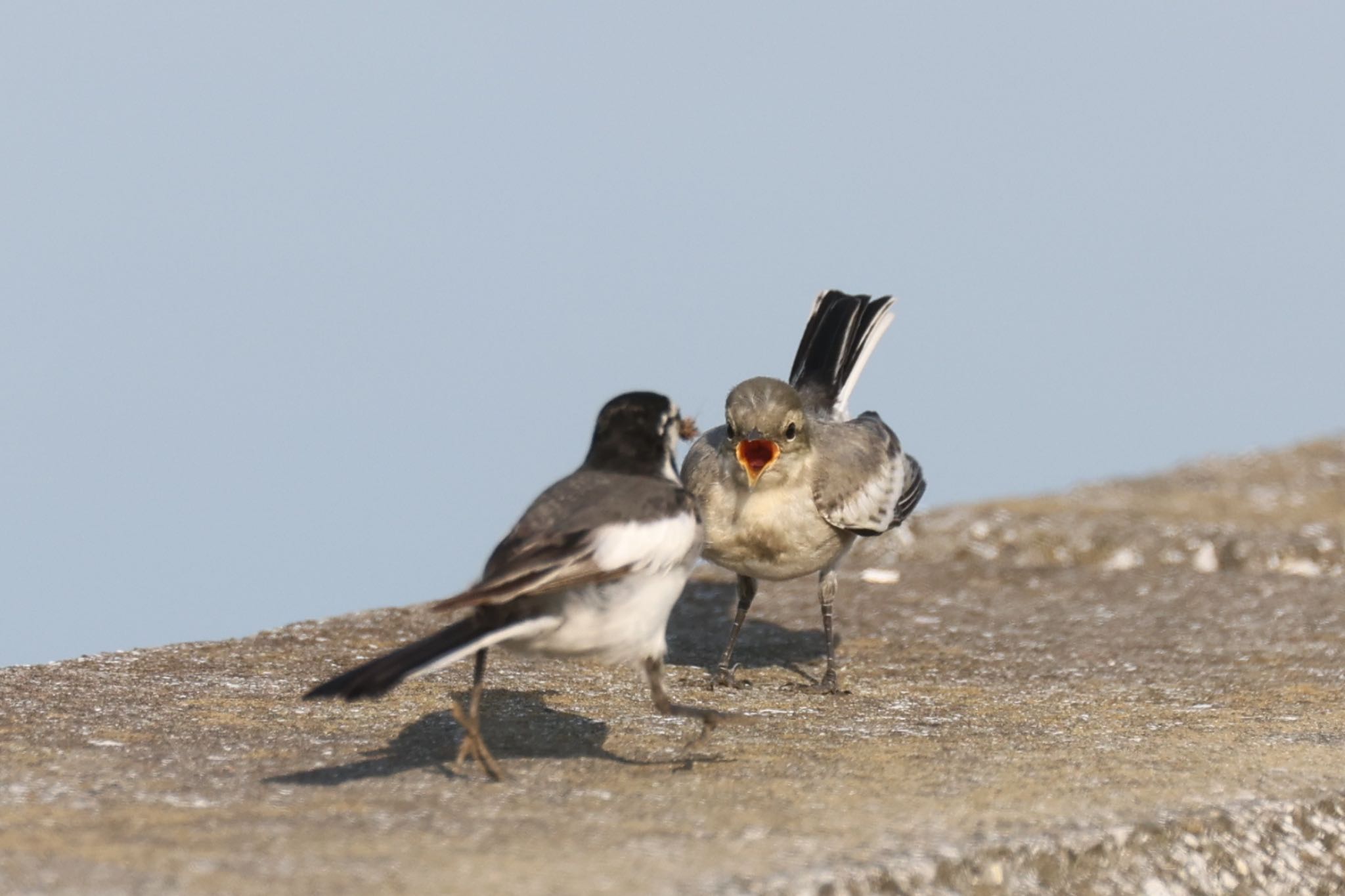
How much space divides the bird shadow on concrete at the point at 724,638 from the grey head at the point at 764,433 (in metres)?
1.38

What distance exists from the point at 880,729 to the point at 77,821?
11.3 ft

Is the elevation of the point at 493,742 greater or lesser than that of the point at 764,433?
lesser

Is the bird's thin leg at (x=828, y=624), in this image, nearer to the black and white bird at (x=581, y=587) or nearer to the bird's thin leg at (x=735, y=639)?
the bird's thin leg at (x=735, y=639)

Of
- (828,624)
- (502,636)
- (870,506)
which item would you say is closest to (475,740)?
(502,636)

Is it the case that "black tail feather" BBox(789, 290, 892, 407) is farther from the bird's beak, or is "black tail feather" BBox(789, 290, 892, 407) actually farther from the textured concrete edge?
the textured concrete edge

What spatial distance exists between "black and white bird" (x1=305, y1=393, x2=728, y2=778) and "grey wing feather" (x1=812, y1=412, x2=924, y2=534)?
198cm

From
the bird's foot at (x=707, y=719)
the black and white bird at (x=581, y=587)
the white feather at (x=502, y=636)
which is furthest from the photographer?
the bird's foot at (x=707, y=719)

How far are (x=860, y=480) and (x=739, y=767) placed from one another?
8.74ft

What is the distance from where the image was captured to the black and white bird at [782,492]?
7859 millimetres

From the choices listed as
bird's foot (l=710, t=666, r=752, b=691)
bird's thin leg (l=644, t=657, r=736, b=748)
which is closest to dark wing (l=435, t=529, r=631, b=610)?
bird's thin leg (l=644, t=657, r=736, b=748)

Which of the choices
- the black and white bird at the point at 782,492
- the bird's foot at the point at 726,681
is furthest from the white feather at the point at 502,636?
the bird's foot at the point at 726,681

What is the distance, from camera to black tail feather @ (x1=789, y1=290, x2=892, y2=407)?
9.68m

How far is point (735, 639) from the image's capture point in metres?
8.37

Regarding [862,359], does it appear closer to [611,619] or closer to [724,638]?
[724,638]
